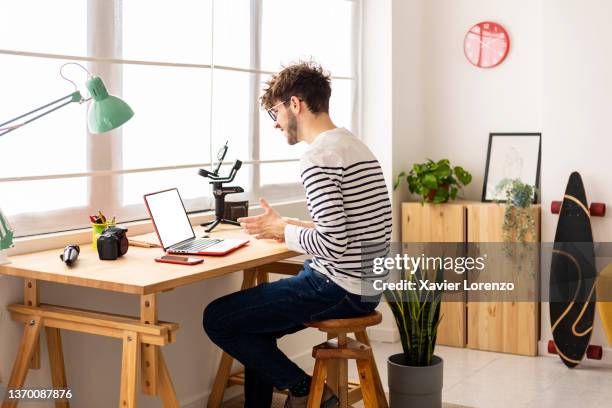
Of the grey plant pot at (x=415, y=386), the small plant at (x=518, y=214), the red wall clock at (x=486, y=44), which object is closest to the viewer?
the grey plant pot at (x=415, y=386)

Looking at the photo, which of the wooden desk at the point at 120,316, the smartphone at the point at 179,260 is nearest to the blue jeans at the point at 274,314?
the wooden desk at the point at 120,316

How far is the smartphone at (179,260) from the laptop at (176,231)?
0.10 meters

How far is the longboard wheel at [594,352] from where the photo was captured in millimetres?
4320

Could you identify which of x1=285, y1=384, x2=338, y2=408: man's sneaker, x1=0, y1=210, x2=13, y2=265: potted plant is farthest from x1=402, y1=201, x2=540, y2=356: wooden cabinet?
x1=0, y1=210, x2=13, y2=265: potted plant

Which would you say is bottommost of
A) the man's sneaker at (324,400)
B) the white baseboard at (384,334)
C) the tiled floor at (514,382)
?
the tiled floor at (514,382)

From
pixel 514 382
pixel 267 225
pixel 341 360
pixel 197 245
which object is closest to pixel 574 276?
pixel 514 382

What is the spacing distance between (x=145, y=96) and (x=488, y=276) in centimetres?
226

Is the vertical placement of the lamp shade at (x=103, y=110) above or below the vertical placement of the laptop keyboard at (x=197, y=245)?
above

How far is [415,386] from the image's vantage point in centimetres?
340

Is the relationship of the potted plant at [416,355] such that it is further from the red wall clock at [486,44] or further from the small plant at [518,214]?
the red wall clock at [486,44]

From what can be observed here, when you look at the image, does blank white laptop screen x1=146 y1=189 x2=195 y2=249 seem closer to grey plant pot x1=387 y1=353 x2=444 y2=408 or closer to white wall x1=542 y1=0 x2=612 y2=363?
grey plant pot x1=387 y1=353 x2=444 y2=408

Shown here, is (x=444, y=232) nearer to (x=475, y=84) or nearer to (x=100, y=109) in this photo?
(x=475, y=84)

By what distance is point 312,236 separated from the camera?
2.85 m

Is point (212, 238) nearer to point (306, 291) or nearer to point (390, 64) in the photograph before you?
point (306, 291)
